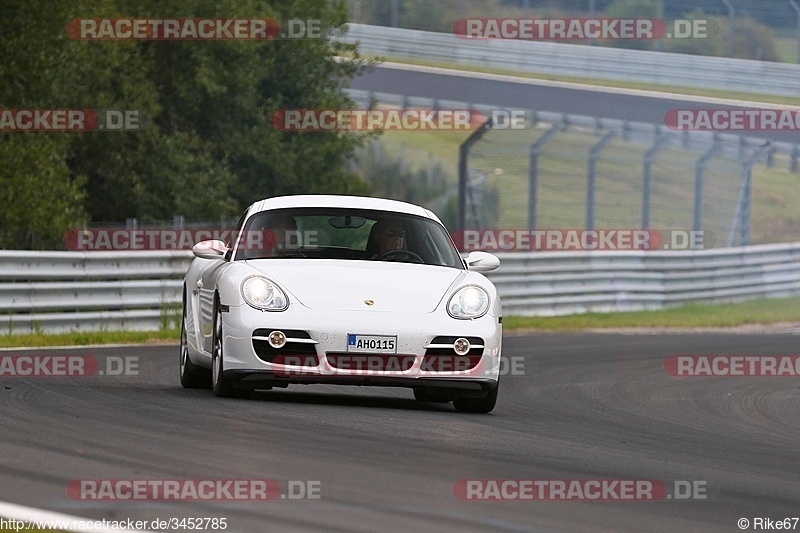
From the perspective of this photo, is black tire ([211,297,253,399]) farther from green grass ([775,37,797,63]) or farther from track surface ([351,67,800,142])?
green grass ([775,37,797,63])

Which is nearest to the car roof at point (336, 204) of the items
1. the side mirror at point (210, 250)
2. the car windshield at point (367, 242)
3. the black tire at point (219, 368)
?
the car windshield at point (367, 242)

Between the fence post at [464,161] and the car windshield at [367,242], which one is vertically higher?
the car windshield at [367,242]

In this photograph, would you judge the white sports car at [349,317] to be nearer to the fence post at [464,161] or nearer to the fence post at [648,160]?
the fence post at [464,161]

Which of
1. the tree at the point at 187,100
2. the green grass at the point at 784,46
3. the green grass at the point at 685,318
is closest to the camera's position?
the green grass at the point at 685,318

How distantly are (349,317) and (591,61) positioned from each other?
3051cm

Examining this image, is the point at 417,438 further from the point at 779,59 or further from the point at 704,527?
the point at 779,59

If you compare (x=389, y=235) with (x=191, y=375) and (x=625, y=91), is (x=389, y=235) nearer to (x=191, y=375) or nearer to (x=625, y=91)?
(x=191, y=375)

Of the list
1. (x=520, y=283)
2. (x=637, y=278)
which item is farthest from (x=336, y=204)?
(x=637, y=278)

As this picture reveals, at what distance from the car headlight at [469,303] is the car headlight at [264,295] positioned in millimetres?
1015

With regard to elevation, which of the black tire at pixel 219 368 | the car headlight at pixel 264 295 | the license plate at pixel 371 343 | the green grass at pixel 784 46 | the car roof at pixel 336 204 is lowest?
the black tire at pixel 219 368

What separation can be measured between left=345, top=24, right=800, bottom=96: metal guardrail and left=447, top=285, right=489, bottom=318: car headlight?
27.5 meters

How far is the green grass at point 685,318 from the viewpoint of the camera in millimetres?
22156

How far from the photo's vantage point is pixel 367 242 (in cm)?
1073

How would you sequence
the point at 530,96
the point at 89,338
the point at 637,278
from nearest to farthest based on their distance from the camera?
the point at 89,338 → the point at 637,278 → the point at 530,96
